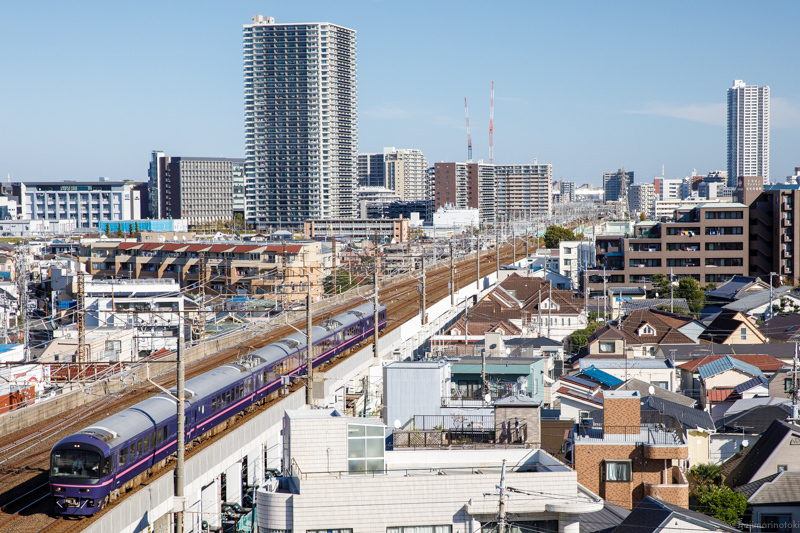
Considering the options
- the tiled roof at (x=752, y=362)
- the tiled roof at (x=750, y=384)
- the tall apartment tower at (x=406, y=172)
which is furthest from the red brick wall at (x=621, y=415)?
the tall apartment tower at (x=406, y=172)

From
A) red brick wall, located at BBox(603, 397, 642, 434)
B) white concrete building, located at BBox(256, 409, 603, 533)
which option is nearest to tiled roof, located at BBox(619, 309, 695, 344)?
red brick wall, located at BBox(603, 397, 642, 434)

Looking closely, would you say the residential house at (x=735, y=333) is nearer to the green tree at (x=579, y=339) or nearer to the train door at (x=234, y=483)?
the green tree at (x=579, y=339)

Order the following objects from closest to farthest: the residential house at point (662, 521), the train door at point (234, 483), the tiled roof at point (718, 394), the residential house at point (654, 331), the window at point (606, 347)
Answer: the residential house at point (662, 521)
the train door at point (234, 483)
the tiled roof at point (718, 394)
the window at point (606, 347)
the residential house at point (654, 331)

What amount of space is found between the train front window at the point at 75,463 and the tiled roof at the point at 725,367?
16.6m

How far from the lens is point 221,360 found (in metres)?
25.5

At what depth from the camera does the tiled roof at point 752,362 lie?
82.1ft

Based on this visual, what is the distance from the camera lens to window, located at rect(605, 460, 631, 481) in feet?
40.3

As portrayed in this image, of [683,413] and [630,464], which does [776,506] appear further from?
[683,413]

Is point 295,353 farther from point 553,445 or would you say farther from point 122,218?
point 122,218

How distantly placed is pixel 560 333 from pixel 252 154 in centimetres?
9946

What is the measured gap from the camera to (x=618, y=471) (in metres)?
12.3

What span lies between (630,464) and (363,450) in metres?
4.64

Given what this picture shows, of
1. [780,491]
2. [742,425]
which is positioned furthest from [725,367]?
[780,491]

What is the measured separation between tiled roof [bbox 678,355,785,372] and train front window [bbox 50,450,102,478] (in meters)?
17.7
